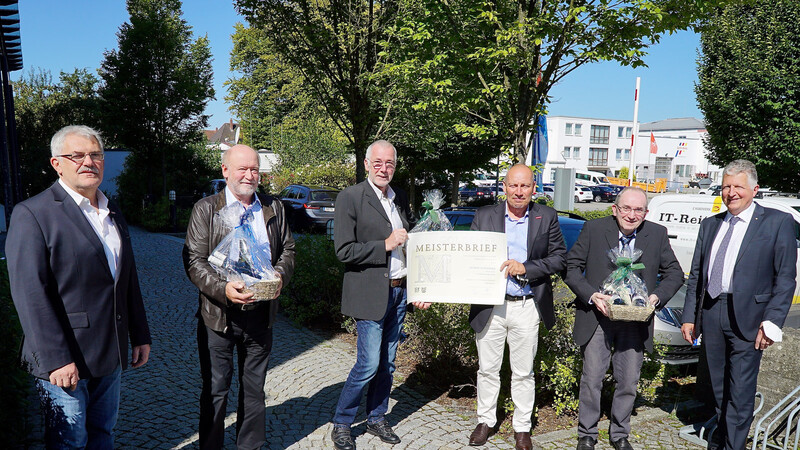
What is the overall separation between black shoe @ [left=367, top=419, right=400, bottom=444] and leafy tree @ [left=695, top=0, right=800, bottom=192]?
16.2 meters

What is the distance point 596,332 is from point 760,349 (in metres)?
1.13

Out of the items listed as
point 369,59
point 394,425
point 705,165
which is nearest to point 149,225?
point 369,59

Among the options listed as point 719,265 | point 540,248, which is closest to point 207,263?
point 540,248

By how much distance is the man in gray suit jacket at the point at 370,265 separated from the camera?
12.7 ft

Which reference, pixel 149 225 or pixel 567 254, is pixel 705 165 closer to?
pixel 149 225

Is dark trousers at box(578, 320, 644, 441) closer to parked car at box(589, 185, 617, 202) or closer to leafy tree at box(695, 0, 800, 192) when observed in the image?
leafy tree at box(695, 0, 800, 192)

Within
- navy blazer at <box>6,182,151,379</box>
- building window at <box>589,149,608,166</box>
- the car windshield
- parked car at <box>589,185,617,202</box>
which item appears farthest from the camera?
building window at <box>589,149,608,166</box>

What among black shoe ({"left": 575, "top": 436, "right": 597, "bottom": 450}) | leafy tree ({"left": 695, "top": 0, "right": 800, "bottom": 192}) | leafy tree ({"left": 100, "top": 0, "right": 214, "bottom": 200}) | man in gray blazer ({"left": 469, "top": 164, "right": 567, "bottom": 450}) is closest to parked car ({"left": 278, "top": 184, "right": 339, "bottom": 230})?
leafy tree ({"left": 100, "top": 0, "right": 214, "bottom": 200})

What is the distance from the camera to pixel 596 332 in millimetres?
4094

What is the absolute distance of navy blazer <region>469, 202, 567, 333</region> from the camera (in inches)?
157

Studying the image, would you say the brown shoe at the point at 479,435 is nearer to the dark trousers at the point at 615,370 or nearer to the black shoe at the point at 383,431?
the black shoe at the point at 383,431

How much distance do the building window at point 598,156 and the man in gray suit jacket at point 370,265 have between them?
8288 centimetres

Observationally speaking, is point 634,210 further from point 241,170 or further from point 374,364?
point 241,170

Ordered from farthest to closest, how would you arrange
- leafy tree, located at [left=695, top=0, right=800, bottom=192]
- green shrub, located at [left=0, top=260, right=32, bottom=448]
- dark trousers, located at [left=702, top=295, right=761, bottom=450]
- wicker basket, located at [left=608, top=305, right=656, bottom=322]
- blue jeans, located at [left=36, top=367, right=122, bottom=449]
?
leafy tree, located at [left=695, top=0, right=800, bottom=192]
dark trousers, located at [left=702, top=295, right=761, bottom=450]
wicker basket, located at [left=608, top=305, right=656, bottom=322]
green shrub, located at [left=0, top=260, right=32, bottom=448]
blue jeans, located at [left=36, top=367, right=122, bottom=449]
